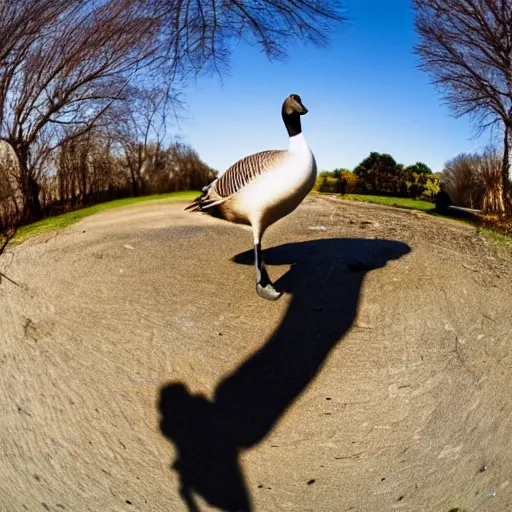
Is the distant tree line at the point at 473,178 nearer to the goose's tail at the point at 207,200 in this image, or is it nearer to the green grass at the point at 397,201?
the green grass at the point at 397,201

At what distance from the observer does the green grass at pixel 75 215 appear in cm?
224

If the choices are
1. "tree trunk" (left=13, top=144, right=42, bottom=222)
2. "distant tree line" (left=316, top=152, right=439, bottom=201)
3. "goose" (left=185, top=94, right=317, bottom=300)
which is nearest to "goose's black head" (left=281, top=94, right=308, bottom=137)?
"goose" (left=185, top=94, right=317, bottom=300)

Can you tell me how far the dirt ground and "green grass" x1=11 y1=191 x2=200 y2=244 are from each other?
0.16 feet

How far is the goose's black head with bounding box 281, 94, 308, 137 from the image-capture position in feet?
6.68

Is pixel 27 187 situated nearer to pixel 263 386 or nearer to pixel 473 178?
pixel 263 386

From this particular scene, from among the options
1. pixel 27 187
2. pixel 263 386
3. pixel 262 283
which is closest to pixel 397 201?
pixel 262 283

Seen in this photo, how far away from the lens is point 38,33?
211 centimetres

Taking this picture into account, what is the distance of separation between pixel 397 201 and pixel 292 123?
1149mm

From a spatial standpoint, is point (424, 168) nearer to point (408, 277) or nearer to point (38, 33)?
point (408, 277)

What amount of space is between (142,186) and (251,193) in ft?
1.66

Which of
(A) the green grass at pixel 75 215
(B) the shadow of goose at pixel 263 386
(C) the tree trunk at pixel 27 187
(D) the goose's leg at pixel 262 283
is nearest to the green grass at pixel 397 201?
(B) the shadow of goose at pixel 263 386

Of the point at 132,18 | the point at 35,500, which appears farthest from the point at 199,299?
the point at 132,18

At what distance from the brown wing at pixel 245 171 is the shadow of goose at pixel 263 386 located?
0.45 metres

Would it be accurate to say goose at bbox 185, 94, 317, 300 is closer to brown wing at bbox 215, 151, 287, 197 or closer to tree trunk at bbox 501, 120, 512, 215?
brown wing at bbox 215, 151, 287, 197
